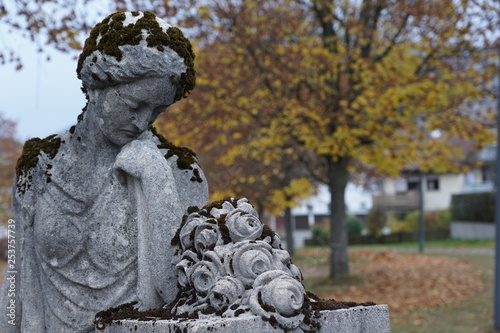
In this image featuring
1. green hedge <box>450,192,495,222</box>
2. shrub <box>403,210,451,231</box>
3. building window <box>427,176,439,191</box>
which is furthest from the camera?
building window <box>427,176,439,191</box>

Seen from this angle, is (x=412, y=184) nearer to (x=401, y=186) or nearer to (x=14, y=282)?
(x=401, y=186)

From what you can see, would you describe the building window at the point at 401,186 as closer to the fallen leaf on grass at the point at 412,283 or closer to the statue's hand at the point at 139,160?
the fallen leaf on grass at the point at 412,283

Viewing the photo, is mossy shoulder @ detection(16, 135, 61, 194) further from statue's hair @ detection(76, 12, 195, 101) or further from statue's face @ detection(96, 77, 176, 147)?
statue's hair @ detection(76, 12, 195, 101)

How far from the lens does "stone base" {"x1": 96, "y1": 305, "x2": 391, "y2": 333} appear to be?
234cm

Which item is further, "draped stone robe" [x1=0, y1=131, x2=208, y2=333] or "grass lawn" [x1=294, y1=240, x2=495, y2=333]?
"grass lawn" [x1=294, y1=240, x2=495, y2=333]

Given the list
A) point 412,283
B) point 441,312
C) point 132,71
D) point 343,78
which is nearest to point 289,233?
point 412,283

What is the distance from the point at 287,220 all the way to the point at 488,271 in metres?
8.82

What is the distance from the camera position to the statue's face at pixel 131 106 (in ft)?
10.1

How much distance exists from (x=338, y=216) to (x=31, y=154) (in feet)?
47.3

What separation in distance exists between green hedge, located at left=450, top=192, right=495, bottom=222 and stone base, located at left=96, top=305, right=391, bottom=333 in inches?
1258

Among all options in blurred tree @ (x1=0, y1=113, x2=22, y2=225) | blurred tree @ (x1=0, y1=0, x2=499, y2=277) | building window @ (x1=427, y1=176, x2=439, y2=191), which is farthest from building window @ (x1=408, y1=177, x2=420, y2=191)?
blurred tree @ (x1=0, y1=0, x2=499, y2=277)

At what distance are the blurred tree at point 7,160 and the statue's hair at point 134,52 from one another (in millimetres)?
23417

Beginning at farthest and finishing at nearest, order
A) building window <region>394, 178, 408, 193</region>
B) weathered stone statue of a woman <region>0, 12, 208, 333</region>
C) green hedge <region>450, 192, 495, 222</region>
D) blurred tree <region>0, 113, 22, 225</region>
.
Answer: building window <region>394, 178, 408, 193</region> → green hedge <region>450, 192, 495, 222</region> → blurred tree <region>0, 113, 22, 225</region> → weathered stone statue of a woman <region>0, 12, 208, 333</region>

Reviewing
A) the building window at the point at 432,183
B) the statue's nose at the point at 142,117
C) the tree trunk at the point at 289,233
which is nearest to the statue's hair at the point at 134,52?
the statue's nose at the point at 142,117
